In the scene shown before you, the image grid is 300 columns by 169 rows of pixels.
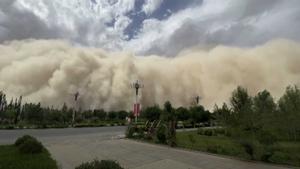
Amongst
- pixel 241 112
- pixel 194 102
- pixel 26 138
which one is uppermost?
pixel 194 102

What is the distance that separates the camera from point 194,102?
83250mm

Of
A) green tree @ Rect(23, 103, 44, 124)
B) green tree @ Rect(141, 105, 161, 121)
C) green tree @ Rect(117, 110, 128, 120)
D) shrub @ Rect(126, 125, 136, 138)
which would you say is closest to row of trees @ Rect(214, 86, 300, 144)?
shrub @ Rect(126, 125, 136, 138)

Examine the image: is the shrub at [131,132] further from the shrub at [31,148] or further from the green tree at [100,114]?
the green tree at [100,114]

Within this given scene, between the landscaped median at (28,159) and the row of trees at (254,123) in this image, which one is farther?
the row of trees at (254,123)

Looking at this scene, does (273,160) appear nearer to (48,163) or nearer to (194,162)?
(194,162)

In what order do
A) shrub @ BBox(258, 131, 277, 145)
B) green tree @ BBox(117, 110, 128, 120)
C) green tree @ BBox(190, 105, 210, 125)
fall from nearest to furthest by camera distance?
shrub @ BBox(258, 131, 277, 145) < green tree @ BBox(190, 105, 210, 125) < green tree @ BBox(117, 110, 128, 120)

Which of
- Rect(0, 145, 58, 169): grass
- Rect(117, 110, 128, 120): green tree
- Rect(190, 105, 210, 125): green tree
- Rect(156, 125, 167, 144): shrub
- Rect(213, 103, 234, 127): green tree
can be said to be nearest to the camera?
Rect(0, 145, 58, 169): grass

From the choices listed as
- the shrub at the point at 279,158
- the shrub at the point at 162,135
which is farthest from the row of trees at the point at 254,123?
the shrub at the point at 162,135

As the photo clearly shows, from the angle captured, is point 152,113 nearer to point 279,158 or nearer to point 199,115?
point 199,115

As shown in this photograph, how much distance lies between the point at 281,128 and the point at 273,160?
2340 millimetres

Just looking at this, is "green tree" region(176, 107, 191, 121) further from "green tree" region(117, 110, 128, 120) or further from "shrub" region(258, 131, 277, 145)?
"shrub" region(258, 131, 277, 145)

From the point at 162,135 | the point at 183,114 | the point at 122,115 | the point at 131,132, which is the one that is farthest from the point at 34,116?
the point at 162,135

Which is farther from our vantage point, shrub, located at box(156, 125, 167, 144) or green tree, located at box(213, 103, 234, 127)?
shrub, located at box(156, 125, 167, 144)

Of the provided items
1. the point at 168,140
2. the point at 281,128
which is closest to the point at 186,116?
the point at 168,140
